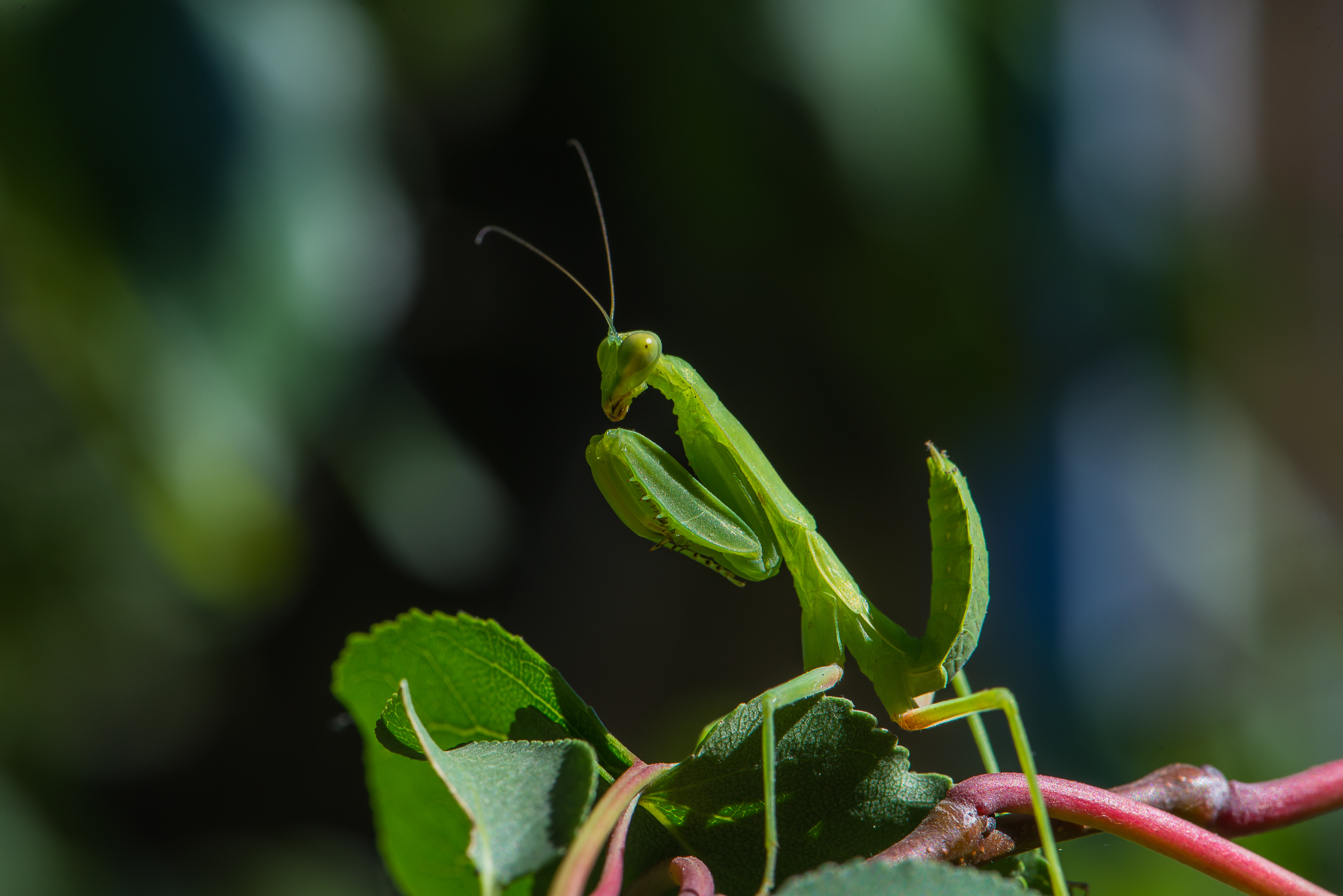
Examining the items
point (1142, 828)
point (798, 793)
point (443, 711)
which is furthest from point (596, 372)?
point (1142, 828)

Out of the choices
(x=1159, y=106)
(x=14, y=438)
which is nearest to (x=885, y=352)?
(x=1159, y=106)

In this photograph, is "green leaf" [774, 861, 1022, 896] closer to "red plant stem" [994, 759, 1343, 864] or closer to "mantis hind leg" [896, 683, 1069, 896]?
"mantis hind leg" [896, 683, 1069, 896]

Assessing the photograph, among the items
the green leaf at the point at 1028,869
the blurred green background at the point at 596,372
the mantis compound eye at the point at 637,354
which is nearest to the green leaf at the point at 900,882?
the green leaf at the point at 1028,869

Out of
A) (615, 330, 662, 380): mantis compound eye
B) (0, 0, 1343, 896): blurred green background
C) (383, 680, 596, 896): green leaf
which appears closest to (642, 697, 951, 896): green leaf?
(383, 680, 596, 896): green leaf

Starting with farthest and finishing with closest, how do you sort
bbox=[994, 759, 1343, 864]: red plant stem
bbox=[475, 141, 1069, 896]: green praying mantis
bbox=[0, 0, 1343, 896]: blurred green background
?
1. bbox=[0, 0, 1343, 896]: blurred green background
2. bbox=[475, 141, 1069, 896]: green praying mantis
3. bbox=[994, 759, 1343, 864]: red plant stem

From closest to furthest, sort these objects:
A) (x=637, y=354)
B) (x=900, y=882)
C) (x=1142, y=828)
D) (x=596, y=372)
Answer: (x=900, y=882) < (x=1142, y=828) < (x=637, y=354) < (x=596, y=372)

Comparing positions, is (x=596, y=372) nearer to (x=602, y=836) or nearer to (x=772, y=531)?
(x=772, y=531)

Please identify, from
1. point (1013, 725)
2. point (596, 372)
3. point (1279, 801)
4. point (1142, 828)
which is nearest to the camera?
point (1142, 828)

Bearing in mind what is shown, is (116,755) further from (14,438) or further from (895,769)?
(895,769)

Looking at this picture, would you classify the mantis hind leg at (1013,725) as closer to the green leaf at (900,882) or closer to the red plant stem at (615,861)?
the green leaf at (900,882)
